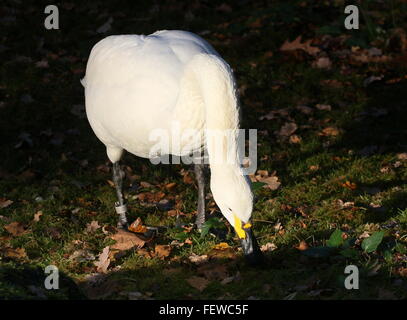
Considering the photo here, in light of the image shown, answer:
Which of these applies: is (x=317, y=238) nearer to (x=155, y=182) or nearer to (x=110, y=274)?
(x=110, y=274)

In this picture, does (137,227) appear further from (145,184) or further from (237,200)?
(237,200)

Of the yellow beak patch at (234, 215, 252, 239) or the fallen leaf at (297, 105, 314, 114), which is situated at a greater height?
the fallen leaf at (297, 105, 314, 114)

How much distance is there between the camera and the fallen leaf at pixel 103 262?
6.15 m

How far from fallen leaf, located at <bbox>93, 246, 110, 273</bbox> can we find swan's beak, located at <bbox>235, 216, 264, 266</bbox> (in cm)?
127

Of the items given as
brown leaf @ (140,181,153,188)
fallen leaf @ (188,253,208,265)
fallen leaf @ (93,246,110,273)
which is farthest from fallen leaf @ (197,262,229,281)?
brown leaf @ (140,181,153,188)

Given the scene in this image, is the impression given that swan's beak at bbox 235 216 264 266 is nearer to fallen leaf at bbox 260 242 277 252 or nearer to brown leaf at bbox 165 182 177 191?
fallen leaf at bbox 260 242 277 252

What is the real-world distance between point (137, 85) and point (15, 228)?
2.04 metres

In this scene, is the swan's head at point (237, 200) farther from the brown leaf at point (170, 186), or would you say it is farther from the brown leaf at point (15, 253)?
the brown leaf at point (170, 186)

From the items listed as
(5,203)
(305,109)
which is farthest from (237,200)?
Answer: (305,109)

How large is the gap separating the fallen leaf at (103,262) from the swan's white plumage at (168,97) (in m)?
0.93

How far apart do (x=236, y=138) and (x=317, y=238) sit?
121cm

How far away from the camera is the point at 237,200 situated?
5270 mm

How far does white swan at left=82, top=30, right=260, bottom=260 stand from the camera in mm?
5465

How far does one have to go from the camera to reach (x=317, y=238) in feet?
20.5
